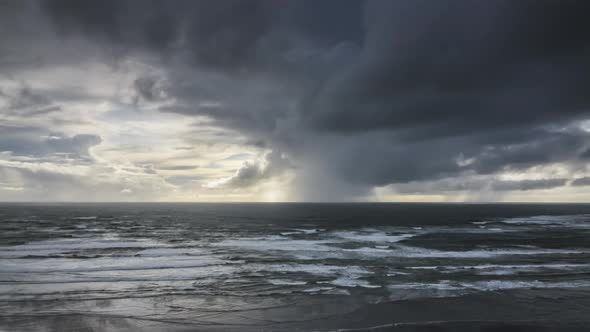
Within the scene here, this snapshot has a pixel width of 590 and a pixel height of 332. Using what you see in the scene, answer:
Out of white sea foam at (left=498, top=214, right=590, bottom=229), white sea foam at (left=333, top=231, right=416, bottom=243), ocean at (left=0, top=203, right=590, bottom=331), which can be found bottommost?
ocean at (left=0, top=203, right=590, bottom=331)

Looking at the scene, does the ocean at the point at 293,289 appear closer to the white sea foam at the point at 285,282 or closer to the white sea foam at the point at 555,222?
the white sea foam at the point at 285,282

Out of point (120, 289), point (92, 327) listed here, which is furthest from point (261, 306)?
point (120, 289)

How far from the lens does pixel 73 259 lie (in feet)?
116

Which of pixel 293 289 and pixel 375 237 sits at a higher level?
pixel 375 237

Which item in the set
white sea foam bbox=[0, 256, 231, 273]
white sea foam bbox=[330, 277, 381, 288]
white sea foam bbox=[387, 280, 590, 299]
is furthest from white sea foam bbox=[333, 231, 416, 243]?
white sea foam bbox=[330, 277, 381, 288]

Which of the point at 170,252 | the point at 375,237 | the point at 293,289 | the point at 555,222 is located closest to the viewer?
the point at 293,289

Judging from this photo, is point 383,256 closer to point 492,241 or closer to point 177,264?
point 177,264

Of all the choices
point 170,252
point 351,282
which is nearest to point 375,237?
point 170,252

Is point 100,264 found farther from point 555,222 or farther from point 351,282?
point 555,222

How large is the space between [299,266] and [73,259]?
72.1ft

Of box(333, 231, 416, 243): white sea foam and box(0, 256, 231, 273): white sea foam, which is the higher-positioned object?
box(333, 231, 416, 243): white sea foam

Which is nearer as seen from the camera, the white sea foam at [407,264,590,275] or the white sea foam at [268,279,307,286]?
the white sea foam at [268,279,307,286]

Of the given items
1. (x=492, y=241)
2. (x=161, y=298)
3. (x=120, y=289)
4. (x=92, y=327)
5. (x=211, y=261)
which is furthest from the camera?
(x=492, y=241)

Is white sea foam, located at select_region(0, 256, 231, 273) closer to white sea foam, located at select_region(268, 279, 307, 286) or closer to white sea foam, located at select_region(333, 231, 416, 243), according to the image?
white sea foam, located at select_region(268, 279, 307, 286)
